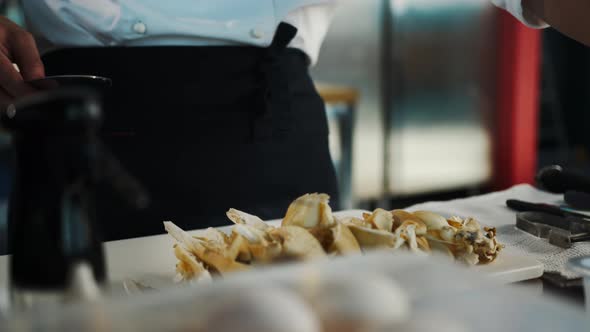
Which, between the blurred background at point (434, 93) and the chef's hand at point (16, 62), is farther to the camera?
the blurred background at point (434, 93)

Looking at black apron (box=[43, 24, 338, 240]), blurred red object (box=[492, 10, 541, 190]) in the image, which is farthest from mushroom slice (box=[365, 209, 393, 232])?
blurred red object (box=[492, 10, 541, 190])

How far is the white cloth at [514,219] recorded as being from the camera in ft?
2.07

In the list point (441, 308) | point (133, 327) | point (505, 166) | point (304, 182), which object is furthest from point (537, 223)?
point (505, 166)

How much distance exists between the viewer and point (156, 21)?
86cm

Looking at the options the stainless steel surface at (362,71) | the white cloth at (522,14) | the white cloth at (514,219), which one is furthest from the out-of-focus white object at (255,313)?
the stainless steel surface at (362,71)

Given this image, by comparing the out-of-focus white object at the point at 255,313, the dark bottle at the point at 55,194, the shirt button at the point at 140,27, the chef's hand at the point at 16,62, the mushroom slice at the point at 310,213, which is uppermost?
the shirt button at the point at 140,27

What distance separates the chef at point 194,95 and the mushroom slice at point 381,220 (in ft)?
Answer: 1.11

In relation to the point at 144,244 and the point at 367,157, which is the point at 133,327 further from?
the point at 367,157

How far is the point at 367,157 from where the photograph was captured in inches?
121

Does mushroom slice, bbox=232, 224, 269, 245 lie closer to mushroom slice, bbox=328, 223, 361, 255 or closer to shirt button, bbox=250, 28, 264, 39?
mushroom slice, bbox=328, 223, 361, 255

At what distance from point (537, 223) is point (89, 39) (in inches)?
26.1

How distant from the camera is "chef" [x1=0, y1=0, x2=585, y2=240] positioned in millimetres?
844

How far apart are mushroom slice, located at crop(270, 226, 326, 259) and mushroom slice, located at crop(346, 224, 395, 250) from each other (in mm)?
44

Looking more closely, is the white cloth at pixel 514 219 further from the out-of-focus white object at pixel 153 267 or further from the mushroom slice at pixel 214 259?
the mushroom slice at pixel 214 259
